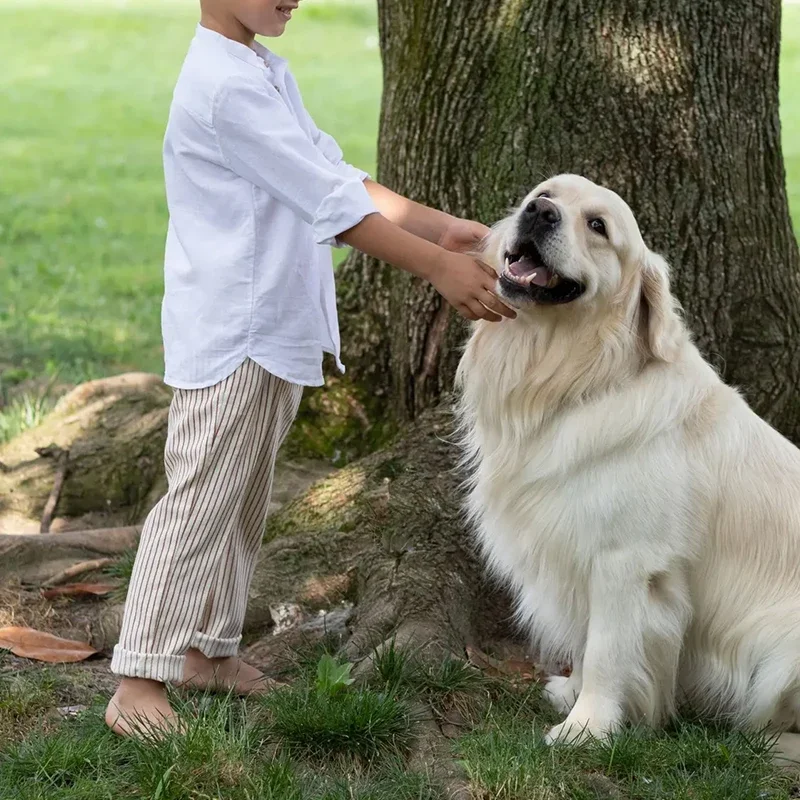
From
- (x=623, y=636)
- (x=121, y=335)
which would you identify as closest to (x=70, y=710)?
(x=623, y=636)

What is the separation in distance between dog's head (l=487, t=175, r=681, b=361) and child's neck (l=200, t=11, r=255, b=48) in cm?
95

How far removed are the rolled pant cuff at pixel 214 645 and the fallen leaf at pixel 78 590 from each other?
107cm

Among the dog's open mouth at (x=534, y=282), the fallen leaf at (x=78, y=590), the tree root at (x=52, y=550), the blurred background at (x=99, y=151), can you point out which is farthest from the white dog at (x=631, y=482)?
the blurred background at (x=99, y=151)

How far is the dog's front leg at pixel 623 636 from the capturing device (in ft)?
11.0

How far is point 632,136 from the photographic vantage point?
13.8 ft

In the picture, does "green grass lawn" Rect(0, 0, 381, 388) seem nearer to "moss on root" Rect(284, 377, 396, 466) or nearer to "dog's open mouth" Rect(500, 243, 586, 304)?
"moss on root" Rect(284, 377, 396, 466)

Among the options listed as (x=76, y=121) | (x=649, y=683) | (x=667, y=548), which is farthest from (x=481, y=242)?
(x=76, y=121)

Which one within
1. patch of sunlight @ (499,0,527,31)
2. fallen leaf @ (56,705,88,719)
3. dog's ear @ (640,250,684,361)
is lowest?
fallen leaf @ (56,705,88,719)

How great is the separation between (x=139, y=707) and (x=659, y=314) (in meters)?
1.92

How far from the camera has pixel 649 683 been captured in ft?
11.2

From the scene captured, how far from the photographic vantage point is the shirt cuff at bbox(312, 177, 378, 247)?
9.84 feet

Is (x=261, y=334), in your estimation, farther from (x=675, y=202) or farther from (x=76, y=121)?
(x=76, y=121)

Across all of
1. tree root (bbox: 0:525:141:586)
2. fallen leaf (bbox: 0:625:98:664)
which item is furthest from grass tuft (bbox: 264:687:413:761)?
tree root (bbox: 0:525:141:586)

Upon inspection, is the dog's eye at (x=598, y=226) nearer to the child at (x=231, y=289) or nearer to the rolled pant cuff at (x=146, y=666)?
the child at (x=231, y=289)
